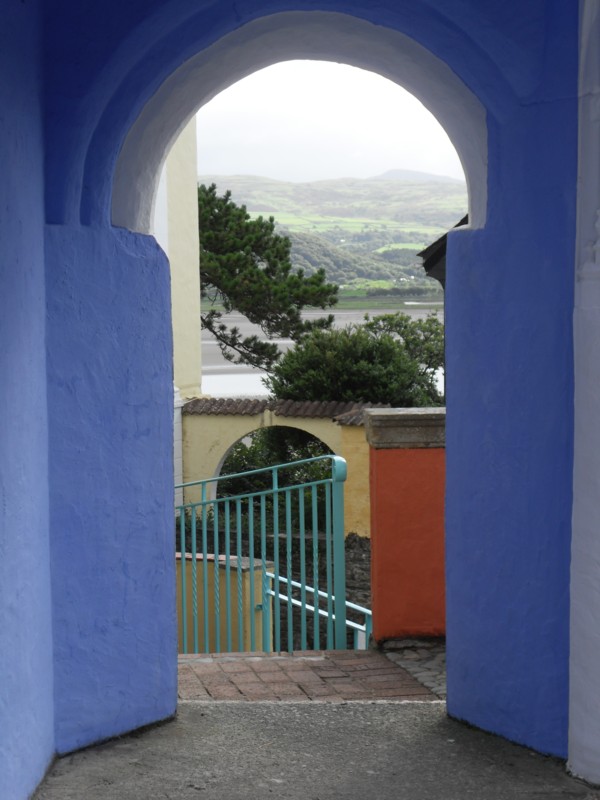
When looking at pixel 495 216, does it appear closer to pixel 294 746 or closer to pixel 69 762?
pixel 294 746

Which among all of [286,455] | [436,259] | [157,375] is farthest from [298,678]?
[286,455]

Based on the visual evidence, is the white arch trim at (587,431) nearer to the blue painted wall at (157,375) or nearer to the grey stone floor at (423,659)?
the blue painted wall at (157,375)

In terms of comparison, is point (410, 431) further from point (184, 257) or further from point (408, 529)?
point (184, 257)

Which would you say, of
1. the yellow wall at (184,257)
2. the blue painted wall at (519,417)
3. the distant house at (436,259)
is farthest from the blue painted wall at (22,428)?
the yellow wall at (184,257)

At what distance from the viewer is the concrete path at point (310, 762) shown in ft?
12.7

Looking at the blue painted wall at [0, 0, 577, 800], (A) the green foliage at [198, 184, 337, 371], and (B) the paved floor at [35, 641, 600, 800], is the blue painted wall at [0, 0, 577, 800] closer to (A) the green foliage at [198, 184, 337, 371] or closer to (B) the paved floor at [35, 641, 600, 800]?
(B) the paved floor at [35, 641, 600, 800]

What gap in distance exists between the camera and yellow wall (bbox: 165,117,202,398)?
19.1 m

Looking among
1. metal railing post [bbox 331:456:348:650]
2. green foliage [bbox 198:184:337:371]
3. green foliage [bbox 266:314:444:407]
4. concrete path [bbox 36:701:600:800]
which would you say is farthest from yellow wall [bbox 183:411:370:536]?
concrete path [bbox 36:701:600:800]

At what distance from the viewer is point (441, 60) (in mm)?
4352

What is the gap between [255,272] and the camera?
73.7 ft

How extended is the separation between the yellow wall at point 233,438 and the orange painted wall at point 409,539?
9.63m

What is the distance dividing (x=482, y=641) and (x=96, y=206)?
245 centimetres

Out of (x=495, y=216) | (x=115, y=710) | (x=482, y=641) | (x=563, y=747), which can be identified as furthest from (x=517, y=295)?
(x=115, y=710)

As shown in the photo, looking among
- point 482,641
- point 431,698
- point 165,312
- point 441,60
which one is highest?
point 441,60
